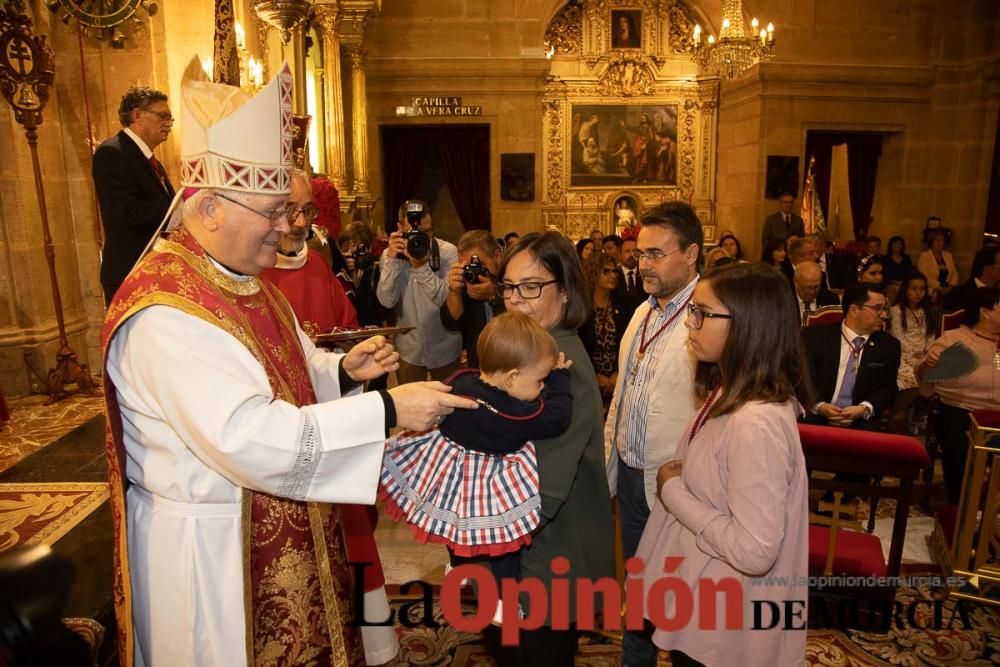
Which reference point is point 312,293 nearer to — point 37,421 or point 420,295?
point 420,295

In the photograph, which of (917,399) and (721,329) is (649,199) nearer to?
(917,399)

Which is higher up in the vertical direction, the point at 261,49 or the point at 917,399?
the point at 261,49

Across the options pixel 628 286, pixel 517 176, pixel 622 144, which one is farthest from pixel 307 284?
pixel 622 144

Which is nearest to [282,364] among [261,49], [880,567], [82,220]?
[880,567]

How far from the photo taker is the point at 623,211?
44.9 ft

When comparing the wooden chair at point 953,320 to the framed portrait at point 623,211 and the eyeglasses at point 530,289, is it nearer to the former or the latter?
the eyeglasses at point 530,289

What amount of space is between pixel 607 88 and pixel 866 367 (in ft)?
35.9

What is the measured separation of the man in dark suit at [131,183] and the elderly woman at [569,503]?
2.65 m

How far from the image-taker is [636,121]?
13.6m

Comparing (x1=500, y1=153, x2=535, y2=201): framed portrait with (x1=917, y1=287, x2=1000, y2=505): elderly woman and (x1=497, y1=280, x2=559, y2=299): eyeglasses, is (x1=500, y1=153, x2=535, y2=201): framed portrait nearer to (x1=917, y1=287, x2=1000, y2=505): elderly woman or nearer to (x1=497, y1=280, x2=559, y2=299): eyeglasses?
(x1=917, y1=287, x2=1000, y2=505): elderly woman

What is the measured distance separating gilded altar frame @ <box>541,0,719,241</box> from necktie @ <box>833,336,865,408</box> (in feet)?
32.0

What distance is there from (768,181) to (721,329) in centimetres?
1154

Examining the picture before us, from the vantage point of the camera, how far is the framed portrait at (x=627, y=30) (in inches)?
529

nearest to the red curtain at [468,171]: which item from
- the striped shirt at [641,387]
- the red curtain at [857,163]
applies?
the red curtain at [857,163]
